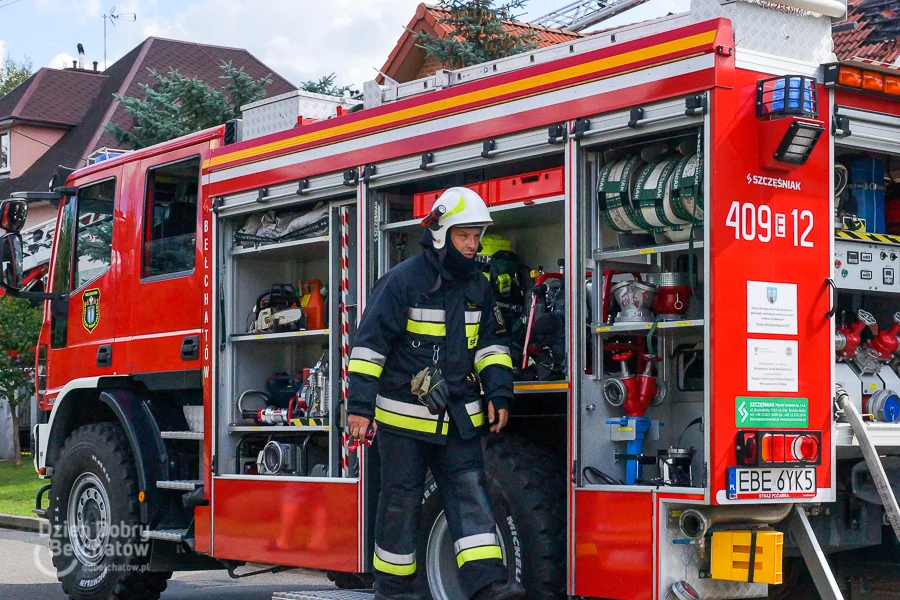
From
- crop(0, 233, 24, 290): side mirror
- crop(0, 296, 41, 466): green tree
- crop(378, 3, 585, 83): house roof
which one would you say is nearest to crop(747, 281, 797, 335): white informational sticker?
crop(0, 233, 24, 290): side mirror

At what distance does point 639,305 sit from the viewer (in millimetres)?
5352

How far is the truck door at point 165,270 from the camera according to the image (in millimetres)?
7766

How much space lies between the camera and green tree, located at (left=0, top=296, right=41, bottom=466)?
21.7 m

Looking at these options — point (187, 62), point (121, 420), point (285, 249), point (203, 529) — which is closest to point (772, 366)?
point (285, 249)

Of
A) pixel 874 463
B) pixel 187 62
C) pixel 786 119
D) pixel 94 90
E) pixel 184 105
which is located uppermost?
pixel 187 62

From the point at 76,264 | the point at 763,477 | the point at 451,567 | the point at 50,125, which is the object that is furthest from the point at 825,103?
the point at 50,125

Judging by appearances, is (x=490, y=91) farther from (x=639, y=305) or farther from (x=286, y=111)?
(x=286, y=111)

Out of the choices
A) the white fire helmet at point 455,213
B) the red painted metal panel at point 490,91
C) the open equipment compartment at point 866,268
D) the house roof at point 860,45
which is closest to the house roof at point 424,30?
the house roof at point 860,45

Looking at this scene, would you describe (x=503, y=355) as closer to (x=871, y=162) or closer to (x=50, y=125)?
(x=871, y=162)

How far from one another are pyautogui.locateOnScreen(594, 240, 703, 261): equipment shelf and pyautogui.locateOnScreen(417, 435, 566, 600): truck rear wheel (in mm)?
949

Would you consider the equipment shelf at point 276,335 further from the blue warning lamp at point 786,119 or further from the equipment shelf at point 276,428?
the blue warning lamp at point 786,119

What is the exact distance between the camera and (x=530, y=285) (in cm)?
633

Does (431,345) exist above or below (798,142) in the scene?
below

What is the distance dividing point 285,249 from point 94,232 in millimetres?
1969
